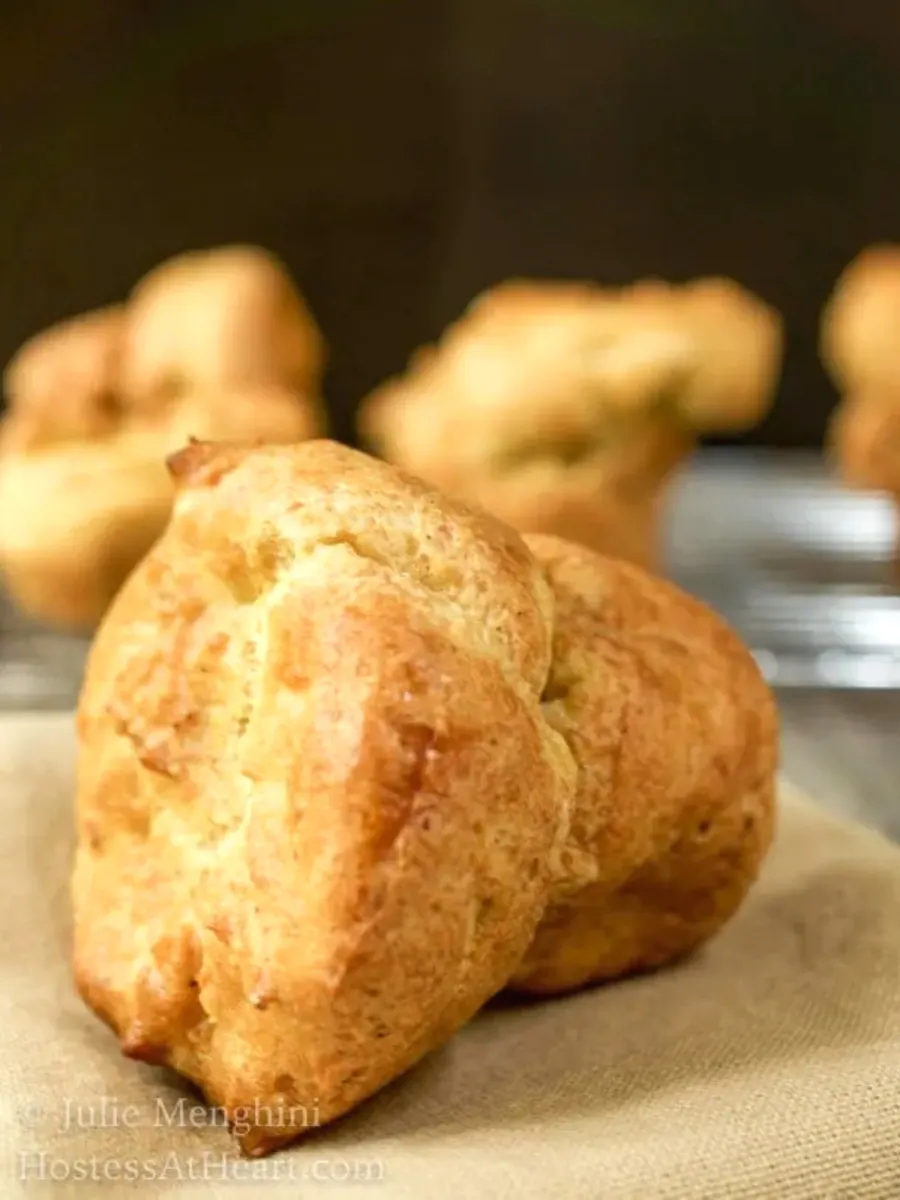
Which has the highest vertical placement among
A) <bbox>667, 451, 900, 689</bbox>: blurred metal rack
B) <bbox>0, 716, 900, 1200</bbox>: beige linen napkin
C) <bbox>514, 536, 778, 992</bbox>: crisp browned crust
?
<bbox>514, 536, 778, 992</bbox>: crisp browned crust

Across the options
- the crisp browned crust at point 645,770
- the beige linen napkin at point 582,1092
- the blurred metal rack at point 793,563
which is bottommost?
the blurred metal rack at point 793,563

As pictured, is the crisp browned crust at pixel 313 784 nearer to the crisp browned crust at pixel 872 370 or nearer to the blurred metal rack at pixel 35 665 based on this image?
the blurred metal rack at pixel 35 665

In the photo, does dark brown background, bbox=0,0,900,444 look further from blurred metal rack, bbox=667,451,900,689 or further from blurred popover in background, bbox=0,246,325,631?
blurred popover in background, bbox=0,246,325,631

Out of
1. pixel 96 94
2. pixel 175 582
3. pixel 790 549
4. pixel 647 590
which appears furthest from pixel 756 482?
pixel 175 582

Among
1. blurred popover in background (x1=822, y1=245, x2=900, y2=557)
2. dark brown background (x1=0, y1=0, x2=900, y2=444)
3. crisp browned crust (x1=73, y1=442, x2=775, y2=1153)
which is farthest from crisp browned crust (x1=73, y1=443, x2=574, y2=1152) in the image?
dark brown background (x1=0, y1=0, x2=900, y2=444)

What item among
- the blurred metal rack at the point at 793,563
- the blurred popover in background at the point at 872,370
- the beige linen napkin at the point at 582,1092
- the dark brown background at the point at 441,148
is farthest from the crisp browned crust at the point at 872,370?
the beige linen napkin at the point at 582,1092

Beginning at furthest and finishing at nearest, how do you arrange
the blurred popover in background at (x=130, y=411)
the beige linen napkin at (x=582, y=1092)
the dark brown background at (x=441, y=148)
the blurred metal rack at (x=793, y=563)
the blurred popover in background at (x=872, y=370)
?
the dark brown background at (x=441, y=148), the blurred popover in background at (x=872, y=370), the blurred metal rack at (x=793, y=563), the blurred popover in background at (x=130, y=411), the beige linen napkin at (x=582, y=1092)

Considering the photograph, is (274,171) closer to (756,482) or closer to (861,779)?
(756,482)
